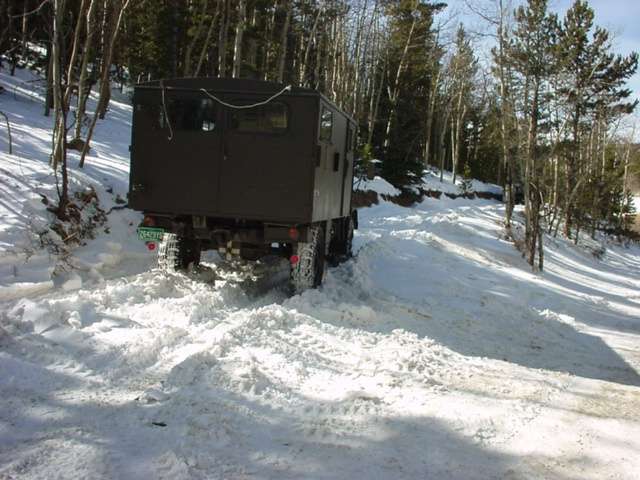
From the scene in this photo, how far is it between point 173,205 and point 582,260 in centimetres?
1882

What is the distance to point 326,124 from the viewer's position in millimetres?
8234

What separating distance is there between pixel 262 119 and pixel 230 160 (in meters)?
0.66

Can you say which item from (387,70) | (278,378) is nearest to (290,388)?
(278,378)

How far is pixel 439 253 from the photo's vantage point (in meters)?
14.1

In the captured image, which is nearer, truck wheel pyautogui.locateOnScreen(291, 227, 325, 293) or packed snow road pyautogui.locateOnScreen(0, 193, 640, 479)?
packed snow road pyautogui.locateOnScreen(0, 193, 640, 479)

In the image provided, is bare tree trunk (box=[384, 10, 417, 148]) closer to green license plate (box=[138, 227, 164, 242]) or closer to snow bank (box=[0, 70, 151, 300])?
snow bank (box=[0, 70, 151, 300])

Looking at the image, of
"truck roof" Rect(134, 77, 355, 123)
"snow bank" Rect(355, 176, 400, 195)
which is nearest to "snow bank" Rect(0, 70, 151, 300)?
"truck roof" Rect(134, 77, 355, 123)

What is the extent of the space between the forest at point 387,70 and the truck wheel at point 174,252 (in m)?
1.54

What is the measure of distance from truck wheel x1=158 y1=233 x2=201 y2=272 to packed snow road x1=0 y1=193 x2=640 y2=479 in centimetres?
27

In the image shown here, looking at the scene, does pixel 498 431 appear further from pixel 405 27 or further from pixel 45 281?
pixel 405 27

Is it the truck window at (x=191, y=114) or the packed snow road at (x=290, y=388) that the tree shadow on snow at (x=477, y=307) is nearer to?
the packed snow road at (x=290, y=388)

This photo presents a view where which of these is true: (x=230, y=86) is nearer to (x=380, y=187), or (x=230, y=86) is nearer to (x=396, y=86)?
(x=380, y=187)

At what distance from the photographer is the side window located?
7.91 metres

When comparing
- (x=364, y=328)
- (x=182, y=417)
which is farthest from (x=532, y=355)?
(x=182, y=417)
